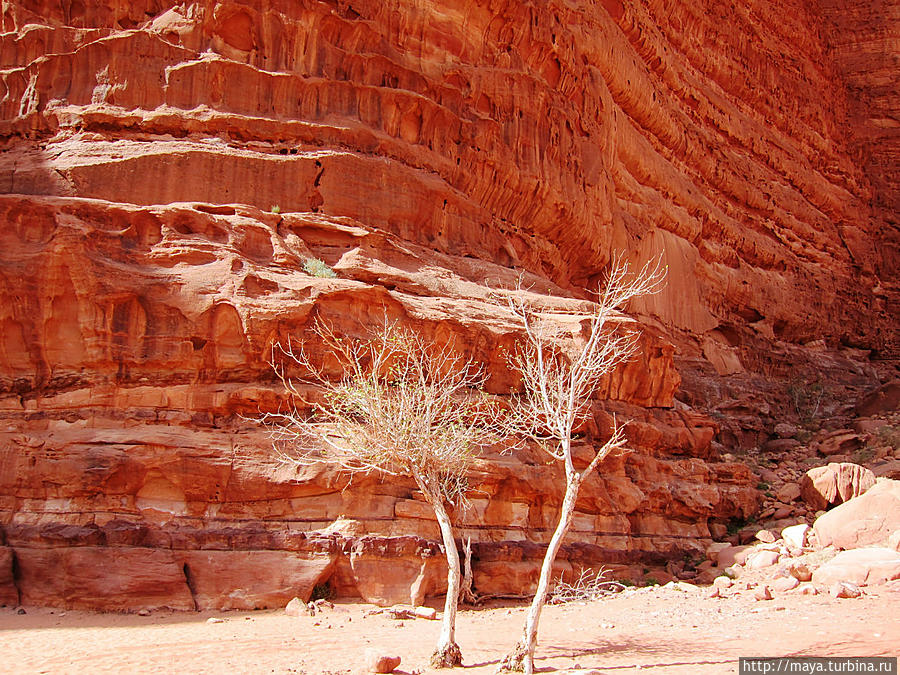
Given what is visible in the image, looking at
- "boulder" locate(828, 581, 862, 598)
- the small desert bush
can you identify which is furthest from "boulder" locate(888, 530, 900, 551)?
the small desert bush

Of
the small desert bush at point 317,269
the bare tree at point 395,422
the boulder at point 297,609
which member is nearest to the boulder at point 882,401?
the bare tree at point 395,422

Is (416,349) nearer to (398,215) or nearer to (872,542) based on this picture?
(398,215)

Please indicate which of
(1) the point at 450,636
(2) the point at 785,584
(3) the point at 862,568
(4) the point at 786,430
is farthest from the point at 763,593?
(4) the point at 786,430

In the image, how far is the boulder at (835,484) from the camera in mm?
17578

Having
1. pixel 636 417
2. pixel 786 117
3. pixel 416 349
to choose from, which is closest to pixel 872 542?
pixel 636 417

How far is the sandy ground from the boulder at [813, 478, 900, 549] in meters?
2.23

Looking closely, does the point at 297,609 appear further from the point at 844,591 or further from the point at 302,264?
the point at 844,591

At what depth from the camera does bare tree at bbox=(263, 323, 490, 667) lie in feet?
33.7

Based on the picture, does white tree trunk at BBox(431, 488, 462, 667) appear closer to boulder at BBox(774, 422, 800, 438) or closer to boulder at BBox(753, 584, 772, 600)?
boulder at BBox(753, 584, 772, 600)

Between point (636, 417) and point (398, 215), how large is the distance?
22.0 ft

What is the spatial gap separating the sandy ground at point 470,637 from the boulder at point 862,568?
14.1 inches

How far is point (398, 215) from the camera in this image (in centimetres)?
1747

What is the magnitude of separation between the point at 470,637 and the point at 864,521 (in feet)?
28.7

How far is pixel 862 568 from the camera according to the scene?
13359 mm
